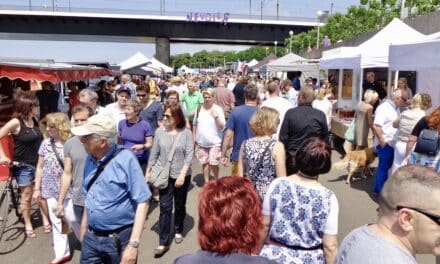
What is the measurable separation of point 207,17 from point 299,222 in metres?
54.5

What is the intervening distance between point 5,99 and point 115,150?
33.5 feet

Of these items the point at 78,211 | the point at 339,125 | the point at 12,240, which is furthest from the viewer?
the point at 339,125

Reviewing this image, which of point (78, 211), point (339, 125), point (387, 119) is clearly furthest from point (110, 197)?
point (339, 125)

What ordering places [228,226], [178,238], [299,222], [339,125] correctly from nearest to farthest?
[228,226] < [299,222] < [178,238] < [339,125]

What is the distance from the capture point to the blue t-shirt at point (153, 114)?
693cm

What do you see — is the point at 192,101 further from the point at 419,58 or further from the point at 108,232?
the point at 108,232

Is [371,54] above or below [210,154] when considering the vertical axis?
above

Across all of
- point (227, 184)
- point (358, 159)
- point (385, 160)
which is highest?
point (227, 184)

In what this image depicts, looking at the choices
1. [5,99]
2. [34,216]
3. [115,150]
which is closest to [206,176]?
[34,216]

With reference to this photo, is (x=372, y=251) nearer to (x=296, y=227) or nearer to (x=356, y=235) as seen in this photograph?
(x=356, y=235)

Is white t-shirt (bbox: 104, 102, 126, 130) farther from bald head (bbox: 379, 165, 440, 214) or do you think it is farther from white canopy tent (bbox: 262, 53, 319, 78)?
white canopy tent (bbox: 262, 53, 319, 78)

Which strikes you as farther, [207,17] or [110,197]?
[207,17]

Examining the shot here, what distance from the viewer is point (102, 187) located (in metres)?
2.94

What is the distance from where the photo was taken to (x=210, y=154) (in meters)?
6.78
